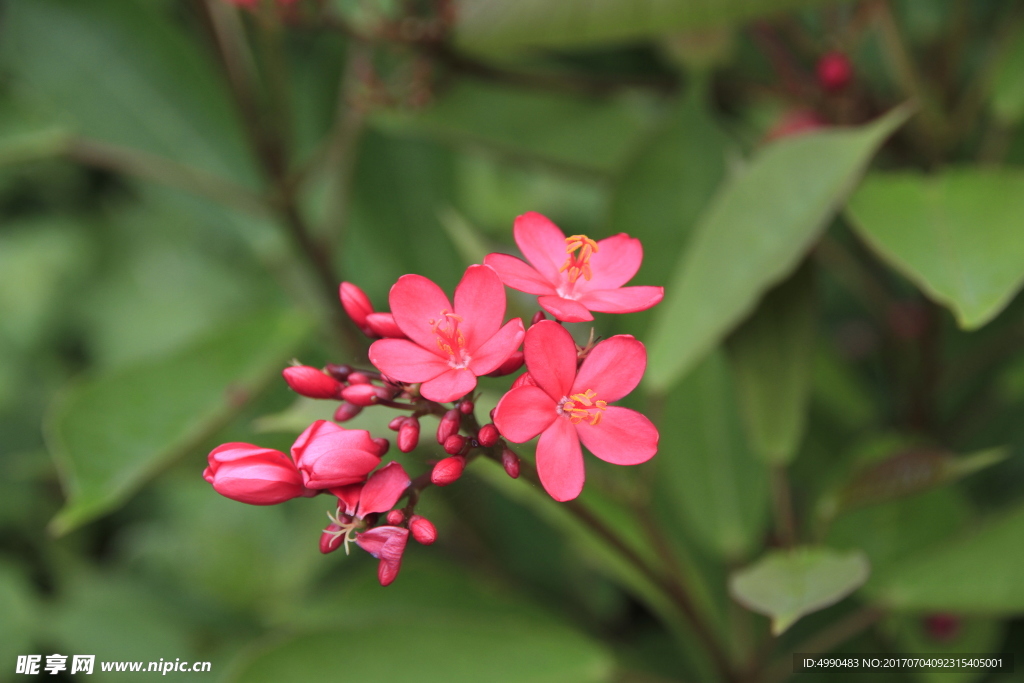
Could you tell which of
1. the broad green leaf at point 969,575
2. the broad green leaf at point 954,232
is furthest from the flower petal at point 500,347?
the broad green leaf at point 969,575

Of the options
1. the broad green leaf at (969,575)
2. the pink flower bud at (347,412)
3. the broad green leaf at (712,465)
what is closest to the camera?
the pink flower bud at (347,412)

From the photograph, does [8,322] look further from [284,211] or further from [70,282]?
[284,211]

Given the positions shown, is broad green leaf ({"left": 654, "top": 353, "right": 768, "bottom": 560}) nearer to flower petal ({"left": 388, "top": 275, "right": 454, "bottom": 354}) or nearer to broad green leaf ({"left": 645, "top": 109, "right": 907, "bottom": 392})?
broad green leaf ({"left": 645, "top": 109, "right": 907, "bottom": 392})

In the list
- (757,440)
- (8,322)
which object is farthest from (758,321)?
(8,322)

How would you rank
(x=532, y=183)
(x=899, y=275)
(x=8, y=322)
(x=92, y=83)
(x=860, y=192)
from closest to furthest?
1. (x=860, y=192)
2. (x=92, y=83)
3. (x=899, y=275)
4. (x=8, y=322)
5. (x=532, y=183)

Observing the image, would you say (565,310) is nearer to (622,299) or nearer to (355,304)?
(622,299)

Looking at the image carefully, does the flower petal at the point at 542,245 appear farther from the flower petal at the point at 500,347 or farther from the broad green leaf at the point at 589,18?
the broad green leaf at the point at 589,18
